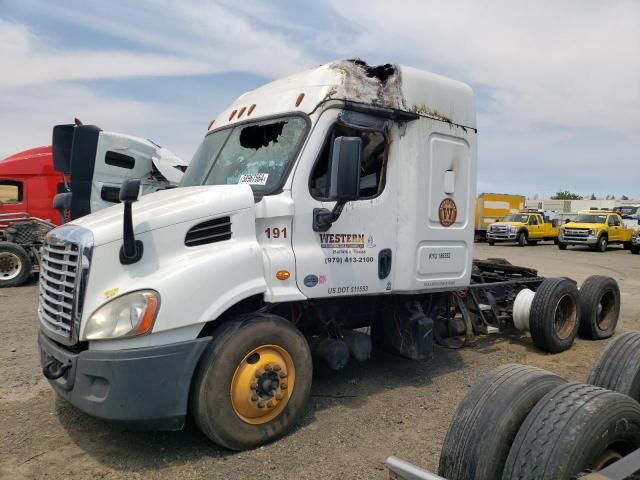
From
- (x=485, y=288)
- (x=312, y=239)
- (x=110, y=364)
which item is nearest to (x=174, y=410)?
(x=110, y=364)

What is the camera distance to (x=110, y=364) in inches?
133

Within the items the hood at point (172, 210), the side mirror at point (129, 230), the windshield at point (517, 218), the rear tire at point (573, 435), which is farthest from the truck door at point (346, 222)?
the windshield at point (517, 218)

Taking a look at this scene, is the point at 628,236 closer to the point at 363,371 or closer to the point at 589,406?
the point at 363,371

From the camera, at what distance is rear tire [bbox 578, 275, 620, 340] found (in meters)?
7.17

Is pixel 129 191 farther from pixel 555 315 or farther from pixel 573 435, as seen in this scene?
pixel 555 315

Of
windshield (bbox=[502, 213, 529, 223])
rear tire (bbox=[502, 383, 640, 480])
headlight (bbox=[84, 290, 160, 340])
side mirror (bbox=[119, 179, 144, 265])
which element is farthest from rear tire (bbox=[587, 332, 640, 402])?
windshield (bbox=[502, 213, 529, 223])

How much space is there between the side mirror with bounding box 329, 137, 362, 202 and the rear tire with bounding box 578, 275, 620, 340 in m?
4.80

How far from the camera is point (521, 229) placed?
30.0 meters

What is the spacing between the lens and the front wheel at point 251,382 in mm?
3609

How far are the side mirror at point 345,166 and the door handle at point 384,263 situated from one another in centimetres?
99

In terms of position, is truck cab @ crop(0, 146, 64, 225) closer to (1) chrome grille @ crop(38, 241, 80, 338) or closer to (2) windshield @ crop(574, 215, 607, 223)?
(1) chrome grille @ crop(38, 241, 80, 338)

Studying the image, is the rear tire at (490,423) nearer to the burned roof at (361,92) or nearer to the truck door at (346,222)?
the truck door at (346,222)

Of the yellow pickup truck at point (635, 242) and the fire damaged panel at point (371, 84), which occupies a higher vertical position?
the fire damaged panel at point (371, 84)

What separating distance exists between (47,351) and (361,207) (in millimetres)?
2676
